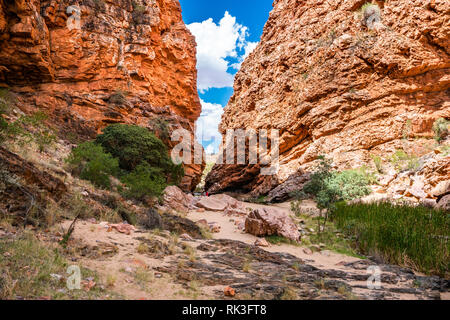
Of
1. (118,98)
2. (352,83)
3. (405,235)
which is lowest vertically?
(405,235)

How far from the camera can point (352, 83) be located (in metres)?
17.4

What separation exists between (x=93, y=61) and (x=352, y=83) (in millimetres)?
20861

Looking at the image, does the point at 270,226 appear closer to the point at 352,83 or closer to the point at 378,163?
the point at 378,163

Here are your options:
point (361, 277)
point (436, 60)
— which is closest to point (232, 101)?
point (436, 60)

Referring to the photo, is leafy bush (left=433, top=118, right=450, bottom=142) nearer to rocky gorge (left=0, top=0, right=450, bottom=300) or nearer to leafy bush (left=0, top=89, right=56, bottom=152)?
rocky gorge (left=0, top=0, right=450, bottom=300)

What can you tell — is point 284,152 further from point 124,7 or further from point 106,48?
point 124,7

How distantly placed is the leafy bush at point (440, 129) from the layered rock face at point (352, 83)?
1.26 feet

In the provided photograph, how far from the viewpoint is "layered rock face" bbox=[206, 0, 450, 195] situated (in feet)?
49.8

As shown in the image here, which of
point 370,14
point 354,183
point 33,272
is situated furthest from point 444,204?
point 370,14

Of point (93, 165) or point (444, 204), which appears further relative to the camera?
point (93, 165)

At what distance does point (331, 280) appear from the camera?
3873 millimetres

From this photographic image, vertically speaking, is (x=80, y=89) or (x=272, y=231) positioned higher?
(x=80, y=89)

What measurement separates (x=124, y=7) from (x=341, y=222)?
26684mm

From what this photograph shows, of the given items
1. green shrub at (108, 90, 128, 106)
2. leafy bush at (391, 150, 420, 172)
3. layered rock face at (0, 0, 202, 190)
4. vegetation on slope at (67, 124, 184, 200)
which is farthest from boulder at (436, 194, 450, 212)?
green shrub at (108, 90, 128, 106)
